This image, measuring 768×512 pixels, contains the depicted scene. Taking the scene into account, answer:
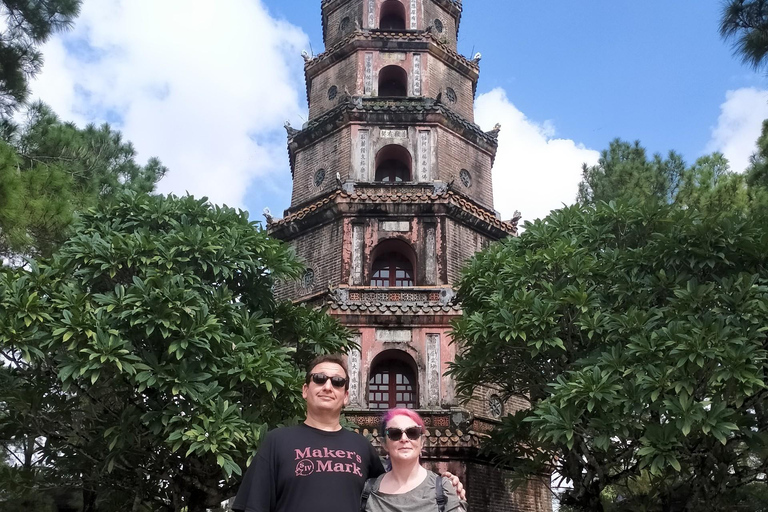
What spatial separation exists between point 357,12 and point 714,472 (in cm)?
1698

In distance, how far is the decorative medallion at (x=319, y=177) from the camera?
20062 mm

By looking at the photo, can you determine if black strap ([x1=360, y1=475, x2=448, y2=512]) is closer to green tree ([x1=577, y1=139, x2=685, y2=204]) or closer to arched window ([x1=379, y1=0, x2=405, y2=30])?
green tree ([x1=577, y1=139, x2=685, y2=204])

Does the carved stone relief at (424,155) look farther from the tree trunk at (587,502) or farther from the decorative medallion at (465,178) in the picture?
the tree trunk at (587,502)

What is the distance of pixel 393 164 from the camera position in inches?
817

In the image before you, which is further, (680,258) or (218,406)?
(680,258)

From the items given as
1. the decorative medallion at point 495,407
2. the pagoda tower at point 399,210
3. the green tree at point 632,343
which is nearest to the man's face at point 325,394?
the green tree at point 632,343

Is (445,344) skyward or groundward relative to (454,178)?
groundward

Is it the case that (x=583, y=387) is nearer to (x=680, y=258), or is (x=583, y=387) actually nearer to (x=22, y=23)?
(x=680, y=258)

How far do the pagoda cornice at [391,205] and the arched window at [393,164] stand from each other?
1227 mm

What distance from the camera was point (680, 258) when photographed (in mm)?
10711

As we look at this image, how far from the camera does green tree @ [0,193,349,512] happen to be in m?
9.53

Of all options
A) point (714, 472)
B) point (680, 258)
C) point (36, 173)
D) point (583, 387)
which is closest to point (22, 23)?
point (36, 173)

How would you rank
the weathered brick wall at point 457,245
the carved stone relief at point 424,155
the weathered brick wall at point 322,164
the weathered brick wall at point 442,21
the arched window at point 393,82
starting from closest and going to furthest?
1. the weathered brick wall at point 457,245
2. the carved stone relief at point 424,155
3. the weathered brick wall at point 322,164
4. the arched window at point 393,82
5. the weathered brick wall at point 442,21

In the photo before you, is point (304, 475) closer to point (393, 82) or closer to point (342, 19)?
point (393, 82)
